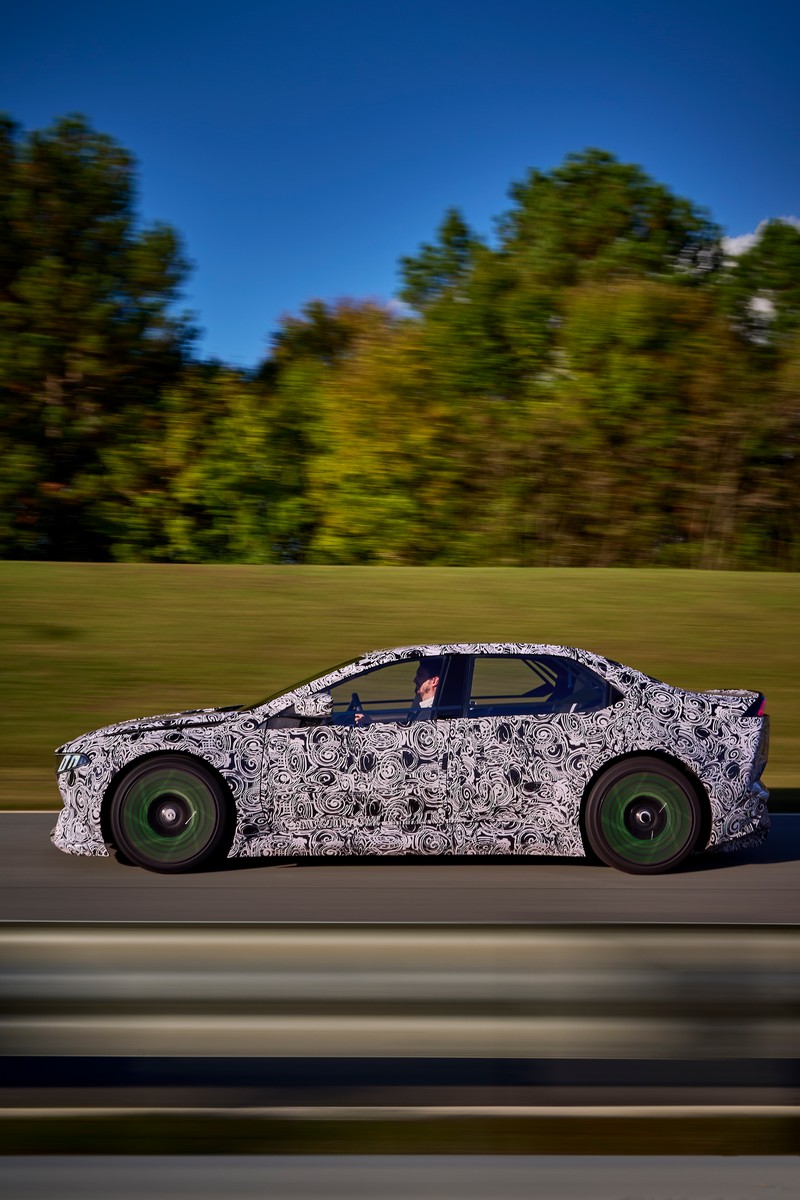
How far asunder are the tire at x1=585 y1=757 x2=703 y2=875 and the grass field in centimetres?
663

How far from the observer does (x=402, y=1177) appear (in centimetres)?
368

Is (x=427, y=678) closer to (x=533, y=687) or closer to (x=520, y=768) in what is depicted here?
(x=533, y=687)

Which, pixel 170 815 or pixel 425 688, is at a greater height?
pixel 425 688

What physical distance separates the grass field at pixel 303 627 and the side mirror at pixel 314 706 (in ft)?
22.5

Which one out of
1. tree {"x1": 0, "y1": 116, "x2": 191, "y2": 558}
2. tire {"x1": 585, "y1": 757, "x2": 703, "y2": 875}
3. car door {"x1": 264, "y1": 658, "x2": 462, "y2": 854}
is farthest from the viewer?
tree {"x1": 0, "y1": 116, "x2": 191, "y2": 558}

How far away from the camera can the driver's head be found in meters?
8.38

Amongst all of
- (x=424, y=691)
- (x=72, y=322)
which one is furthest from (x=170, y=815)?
(x=72, y=322)

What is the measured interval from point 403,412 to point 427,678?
29485 millimetres

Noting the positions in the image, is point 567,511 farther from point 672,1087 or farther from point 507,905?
point 672,1087

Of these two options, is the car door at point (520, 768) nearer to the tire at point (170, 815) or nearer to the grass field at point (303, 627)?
the tire at point (170, 815)

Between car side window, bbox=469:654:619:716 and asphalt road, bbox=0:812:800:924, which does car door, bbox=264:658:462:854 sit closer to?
asphalt road, bbox=0:812:800:924

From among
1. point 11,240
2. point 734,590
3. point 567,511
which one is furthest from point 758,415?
point 11,240

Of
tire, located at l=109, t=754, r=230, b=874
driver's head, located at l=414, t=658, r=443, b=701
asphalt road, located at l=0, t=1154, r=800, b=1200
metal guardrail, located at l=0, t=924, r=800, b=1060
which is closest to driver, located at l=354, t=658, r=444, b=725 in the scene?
driver's head, located at l=414, t=658, r=443, b=701

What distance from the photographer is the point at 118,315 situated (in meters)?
41.1
